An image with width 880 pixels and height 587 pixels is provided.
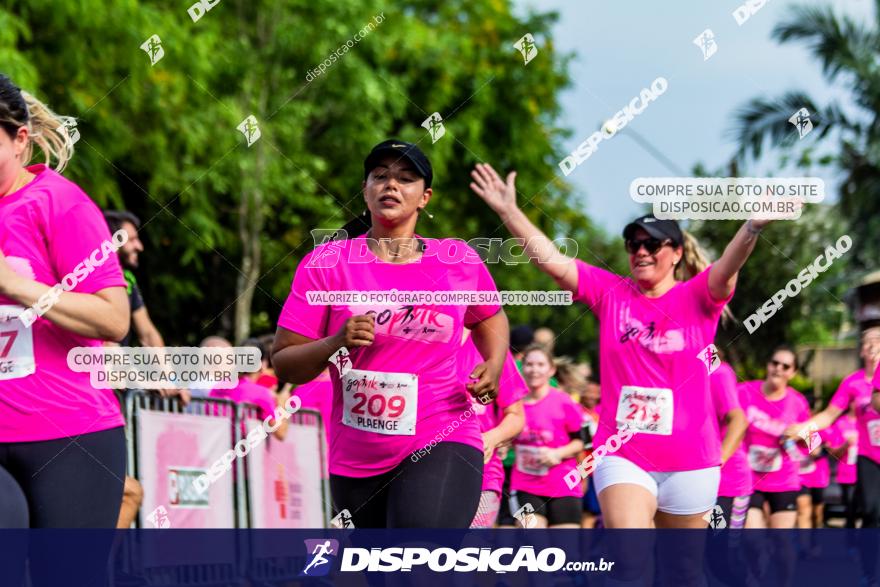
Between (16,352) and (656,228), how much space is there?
3300mm

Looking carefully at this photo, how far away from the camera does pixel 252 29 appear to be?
2253 centimetres

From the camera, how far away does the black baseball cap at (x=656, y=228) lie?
6.40m

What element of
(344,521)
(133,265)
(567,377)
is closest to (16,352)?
(344,521)

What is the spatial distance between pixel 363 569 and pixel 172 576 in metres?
2.13

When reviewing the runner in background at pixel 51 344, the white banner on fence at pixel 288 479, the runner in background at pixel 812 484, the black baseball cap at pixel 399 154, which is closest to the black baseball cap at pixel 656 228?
the black baseball cap at pixel 399 154

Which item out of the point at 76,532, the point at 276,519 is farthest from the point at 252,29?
the point at 76,532

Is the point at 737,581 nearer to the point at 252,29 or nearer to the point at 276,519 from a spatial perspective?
the point at 276,519

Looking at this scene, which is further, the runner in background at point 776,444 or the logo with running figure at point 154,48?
the logo with running figure at point 154,48

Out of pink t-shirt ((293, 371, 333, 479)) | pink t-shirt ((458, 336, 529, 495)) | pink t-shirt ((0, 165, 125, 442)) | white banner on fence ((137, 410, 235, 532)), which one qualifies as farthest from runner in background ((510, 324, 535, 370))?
pink t-shirt ((0, 165, 125, 442))

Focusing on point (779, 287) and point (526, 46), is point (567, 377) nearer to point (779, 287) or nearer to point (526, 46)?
point (526, 46)

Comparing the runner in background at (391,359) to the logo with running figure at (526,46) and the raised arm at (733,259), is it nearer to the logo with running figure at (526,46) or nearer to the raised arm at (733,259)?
the raised arm at (733,259)

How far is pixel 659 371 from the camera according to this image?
6254mm

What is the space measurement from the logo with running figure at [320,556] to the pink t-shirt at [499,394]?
0.73 metres

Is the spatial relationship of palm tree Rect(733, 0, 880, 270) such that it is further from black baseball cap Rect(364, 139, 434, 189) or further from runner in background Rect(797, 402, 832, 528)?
black baseball cap Rect(364, 139, 434, 189)
